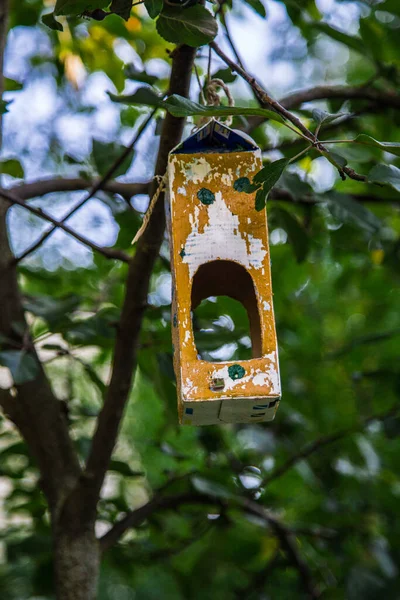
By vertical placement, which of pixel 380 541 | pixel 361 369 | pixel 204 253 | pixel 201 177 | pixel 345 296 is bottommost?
pixel 380 541

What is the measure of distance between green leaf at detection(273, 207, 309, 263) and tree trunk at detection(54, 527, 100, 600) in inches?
28.7

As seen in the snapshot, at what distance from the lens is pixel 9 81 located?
5.09 ft

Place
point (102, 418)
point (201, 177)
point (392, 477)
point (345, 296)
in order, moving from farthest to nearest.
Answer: point (345, 296) < point (392, 477) < point (102, 418) < point (201, 177)

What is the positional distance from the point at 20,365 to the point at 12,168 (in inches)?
20.0

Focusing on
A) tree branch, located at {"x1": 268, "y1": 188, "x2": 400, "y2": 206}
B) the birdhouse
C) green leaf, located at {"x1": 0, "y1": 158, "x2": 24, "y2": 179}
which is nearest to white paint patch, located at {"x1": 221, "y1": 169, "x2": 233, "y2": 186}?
the birdhouse

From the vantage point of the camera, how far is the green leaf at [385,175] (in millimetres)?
934

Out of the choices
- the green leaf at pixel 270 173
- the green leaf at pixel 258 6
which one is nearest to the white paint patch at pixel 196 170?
the green leaf at pixel 270 173

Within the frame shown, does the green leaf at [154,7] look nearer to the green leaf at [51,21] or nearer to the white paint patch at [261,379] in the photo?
the green leaf at [51,21]

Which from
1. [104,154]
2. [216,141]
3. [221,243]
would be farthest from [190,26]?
[104,154]

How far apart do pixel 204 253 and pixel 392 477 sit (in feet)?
5.65

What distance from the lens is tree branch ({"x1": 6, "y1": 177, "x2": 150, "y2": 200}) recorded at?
1604 millimetres

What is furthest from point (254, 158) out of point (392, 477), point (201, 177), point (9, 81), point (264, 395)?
point (392, 477)

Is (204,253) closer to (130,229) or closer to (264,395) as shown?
(264,395)

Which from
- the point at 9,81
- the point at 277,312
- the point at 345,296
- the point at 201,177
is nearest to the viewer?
the point at 201,177
